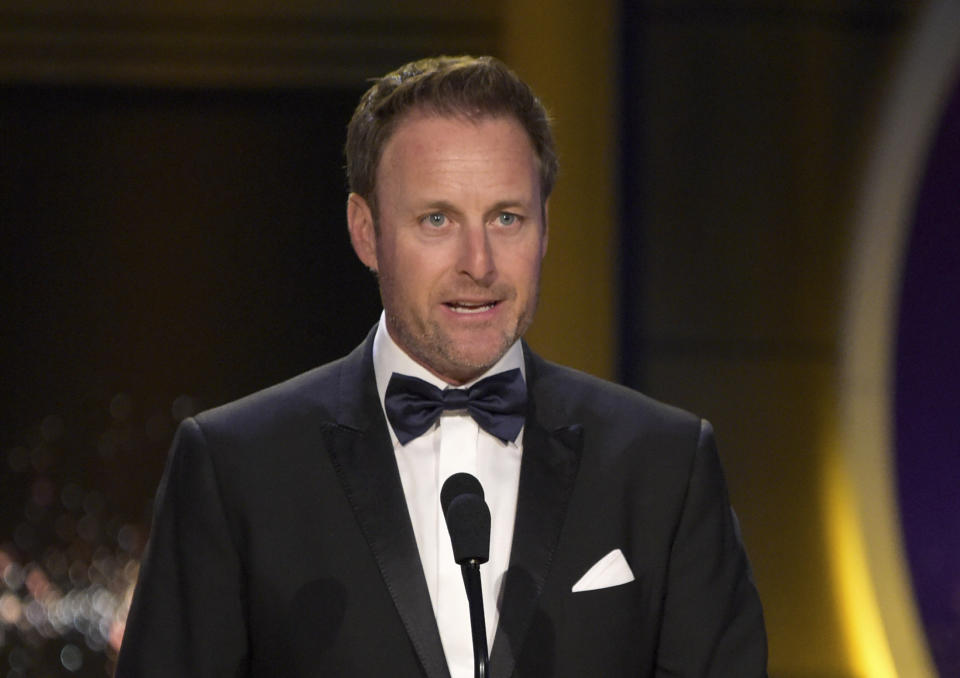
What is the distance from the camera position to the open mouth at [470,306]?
2105 millimetres

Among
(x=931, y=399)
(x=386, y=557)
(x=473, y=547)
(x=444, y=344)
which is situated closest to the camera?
(x=473, y=547)

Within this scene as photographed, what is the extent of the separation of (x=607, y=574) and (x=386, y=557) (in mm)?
330

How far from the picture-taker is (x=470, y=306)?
212cm

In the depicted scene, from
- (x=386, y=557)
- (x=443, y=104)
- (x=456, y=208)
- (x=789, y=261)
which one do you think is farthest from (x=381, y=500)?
(x=789, y=261)

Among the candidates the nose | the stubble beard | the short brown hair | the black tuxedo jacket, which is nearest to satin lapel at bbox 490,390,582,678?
Answer: the black tuxedo jacket

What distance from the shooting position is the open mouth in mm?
2105

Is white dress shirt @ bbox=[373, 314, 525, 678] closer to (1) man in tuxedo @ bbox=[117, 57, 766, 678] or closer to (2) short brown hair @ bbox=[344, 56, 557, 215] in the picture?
(1) man in tuxedo @ bbox=[117, 57, 766, 678]

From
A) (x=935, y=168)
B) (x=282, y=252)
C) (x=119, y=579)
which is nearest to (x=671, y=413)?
(x=935, y=168)

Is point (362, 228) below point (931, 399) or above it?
above

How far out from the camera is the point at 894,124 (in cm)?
447

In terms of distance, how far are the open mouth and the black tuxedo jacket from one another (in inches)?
8.5

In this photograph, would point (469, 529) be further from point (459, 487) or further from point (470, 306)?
point (470, 306)

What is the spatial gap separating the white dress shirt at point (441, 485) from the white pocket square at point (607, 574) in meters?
0.12

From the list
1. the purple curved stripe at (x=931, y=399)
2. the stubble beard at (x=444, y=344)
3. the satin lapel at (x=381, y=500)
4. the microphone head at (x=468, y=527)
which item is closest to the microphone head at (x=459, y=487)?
the microphone head at (x=468, y=527)
